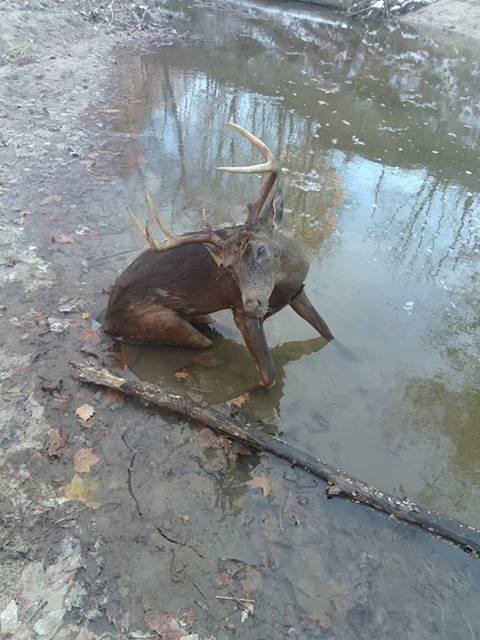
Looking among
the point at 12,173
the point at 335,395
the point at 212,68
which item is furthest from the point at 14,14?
the point at 335,395

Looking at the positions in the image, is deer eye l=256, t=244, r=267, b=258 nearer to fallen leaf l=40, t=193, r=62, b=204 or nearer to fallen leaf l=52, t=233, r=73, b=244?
fallen leaf l=52, t=233, r=73, b=244

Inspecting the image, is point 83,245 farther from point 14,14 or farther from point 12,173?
point 14,14

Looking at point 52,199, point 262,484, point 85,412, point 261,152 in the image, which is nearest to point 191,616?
point 262,484

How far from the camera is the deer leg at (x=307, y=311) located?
4.72 metres

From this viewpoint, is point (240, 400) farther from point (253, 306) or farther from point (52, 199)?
point (52, 199)

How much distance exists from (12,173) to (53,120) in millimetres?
2012

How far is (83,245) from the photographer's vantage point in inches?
233

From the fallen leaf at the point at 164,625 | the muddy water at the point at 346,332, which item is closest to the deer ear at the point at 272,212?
the muddy water at the point at 346,332

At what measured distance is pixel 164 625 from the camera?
2.87m

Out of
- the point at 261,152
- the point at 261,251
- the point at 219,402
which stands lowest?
the point at 219,402

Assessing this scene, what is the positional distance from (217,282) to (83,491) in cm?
190

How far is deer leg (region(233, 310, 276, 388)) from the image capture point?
421cm

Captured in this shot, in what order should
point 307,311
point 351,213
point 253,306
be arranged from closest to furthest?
point 253,306
point 307,311
point 351,213

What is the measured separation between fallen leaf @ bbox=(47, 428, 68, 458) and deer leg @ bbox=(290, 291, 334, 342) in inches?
88.1
